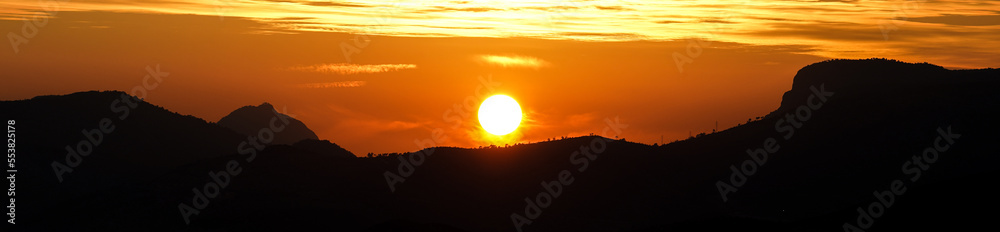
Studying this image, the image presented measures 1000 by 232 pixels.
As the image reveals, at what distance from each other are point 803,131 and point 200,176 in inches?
2618

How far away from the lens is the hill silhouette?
96062 millimetres

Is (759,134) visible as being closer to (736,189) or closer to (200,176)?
(736,189)

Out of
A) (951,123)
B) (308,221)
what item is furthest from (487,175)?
(951,123)

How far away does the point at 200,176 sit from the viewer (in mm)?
105625
